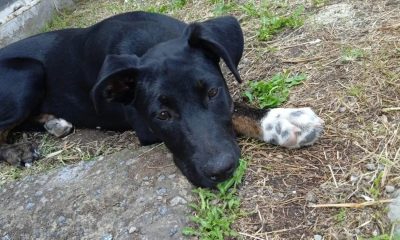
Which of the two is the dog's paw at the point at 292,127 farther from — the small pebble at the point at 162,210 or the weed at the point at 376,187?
the small pebble at the point at 162,210

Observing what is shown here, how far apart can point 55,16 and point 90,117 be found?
11.2ft

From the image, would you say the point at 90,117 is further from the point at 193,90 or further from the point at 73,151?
the point at 193,90

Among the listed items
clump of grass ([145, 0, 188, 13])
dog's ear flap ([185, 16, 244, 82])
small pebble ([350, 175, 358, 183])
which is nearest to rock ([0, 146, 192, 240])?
dog's ear flap ([185, 16, 244, 82])

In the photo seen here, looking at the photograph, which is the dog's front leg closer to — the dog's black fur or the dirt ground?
the dirt ground

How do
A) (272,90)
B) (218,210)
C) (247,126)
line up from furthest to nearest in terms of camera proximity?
(272,90) → (247,126) → (218,210)

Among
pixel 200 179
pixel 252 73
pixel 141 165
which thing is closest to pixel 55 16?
pixel 252 73

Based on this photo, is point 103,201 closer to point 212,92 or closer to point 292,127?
point 212,92

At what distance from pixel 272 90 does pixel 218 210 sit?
141 cm

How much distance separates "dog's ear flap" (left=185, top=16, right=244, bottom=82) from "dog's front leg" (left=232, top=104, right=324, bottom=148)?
378mm

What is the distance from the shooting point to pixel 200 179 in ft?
11.6

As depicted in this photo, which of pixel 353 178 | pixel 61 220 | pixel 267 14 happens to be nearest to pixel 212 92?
pixel 353 178

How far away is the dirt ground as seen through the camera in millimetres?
3273

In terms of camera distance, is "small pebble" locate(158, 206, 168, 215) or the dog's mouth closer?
the dog's mouth

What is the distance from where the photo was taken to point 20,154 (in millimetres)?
4836
